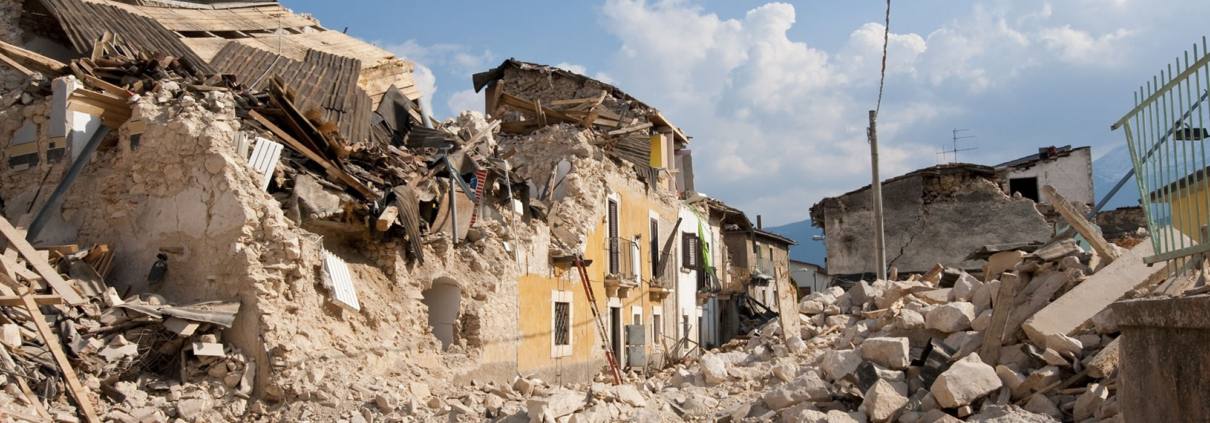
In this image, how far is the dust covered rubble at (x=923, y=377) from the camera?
744 cm

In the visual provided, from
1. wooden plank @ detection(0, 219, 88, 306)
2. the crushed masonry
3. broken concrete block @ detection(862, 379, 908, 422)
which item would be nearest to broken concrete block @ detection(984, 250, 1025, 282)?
the crushed masonry

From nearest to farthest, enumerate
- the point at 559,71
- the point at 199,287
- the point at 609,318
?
the point at 199,287
the point at 609,318
the point at 559,71

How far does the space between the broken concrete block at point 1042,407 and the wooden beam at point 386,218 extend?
768 centimetres

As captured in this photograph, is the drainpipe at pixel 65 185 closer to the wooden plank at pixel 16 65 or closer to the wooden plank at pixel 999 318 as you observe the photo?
the wooden plank at pixel 16 65

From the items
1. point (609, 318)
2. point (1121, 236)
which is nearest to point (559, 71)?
point (609, 318)

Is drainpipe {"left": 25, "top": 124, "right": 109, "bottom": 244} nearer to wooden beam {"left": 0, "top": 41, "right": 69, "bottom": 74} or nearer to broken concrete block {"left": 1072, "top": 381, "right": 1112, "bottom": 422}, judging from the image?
wooden beam {"left": 0, "top": 41, "right": 69, "bottom": 74}

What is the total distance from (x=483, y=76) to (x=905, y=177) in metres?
12.8

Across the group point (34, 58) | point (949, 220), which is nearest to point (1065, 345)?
point (34, 58)

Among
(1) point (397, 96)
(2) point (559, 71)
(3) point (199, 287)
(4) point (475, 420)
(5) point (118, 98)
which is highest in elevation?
(2) point (559, 71)

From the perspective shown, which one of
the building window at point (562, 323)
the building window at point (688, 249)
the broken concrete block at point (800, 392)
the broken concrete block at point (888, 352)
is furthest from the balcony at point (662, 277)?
the broken concrete block at point (888, 352)

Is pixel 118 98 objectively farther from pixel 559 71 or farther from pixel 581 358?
pixel 559 71

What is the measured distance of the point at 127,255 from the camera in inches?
416

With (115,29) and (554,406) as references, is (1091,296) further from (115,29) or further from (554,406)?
(115,29)

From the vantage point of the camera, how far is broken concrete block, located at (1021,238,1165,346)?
8.23 meters
